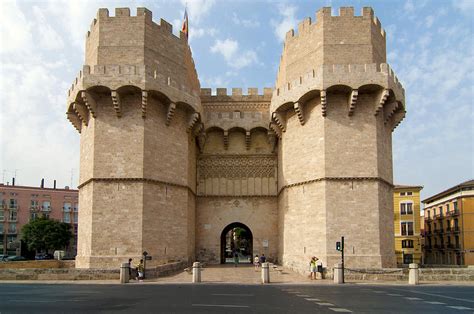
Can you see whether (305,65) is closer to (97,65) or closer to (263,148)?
(263,148)

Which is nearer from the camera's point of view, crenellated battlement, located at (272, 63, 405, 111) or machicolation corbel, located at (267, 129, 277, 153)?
crenellated battlement, located at (272, 63, 405, 111)

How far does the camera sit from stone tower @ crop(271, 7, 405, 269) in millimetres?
22750

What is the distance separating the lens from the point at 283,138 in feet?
89.7

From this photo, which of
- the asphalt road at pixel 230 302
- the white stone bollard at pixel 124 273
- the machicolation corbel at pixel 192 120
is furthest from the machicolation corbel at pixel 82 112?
the asphalt road at pixel 230 302

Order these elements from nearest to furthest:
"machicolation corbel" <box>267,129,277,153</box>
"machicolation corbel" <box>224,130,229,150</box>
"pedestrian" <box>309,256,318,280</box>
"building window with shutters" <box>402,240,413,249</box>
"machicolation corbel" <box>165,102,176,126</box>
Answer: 1. "pedestrian" <box>309,256,318,280</box>
2. "machicolation corbel" <box>165,102,176,126</box>
3. "machicolation corbel" <box>267,129,277,153</box>
4. "machicolation corbel" <box>224,130,229,150</box>
5. "building window with shutters" <box>402,240,413,249</box>

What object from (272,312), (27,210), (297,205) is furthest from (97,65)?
(27,210)

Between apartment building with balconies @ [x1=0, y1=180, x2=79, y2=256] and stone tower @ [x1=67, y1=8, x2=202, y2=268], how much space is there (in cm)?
3776

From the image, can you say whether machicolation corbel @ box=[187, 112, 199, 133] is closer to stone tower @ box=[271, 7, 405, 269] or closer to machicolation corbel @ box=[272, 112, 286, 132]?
machicolation corbel @ box=[272, 112, 286, 132]

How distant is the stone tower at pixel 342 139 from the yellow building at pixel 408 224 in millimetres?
26721

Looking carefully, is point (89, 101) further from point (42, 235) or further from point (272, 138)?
point (42, 235)

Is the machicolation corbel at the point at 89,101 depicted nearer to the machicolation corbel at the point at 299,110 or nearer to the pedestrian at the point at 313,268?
the machicolation corbel at the point at 299,110

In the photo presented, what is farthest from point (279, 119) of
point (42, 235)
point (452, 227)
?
point (42, 235)

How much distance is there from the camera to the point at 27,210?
6131 cm

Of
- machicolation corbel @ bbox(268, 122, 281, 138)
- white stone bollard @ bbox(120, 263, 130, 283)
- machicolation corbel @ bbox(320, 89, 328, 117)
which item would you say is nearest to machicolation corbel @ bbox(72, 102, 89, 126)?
white stone bollard @ bbox(120, 263, 130, 283)
